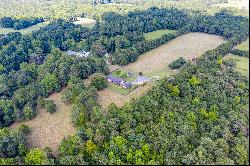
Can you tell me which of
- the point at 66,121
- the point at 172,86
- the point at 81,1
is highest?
the point at 81,1

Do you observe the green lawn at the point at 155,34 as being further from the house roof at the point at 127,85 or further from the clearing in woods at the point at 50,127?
the clearing in woods at the point at 50,127

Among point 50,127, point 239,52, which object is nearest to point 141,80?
point 50,127

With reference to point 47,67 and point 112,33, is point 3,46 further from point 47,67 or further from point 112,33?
point 112,33

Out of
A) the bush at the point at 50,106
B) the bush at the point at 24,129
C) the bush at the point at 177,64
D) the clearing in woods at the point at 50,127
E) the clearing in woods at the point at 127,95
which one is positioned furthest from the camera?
the bush at the point at 177,64

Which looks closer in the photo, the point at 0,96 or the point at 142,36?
the point at 0,96

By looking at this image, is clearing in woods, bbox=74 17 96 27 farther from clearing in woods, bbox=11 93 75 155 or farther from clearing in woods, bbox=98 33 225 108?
clearing in woods, bbox=11 93 75 155

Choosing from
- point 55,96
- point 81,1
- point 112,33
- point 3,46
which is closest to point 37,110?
point 55,96

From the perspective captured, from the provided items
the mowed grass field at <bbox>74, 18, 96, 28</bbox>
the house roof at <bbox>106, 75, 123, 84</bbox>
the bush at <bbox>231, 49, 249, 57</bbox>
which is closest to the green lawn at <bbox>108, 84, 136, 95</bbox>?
the house roof at <bbox>106, 75, 123, 84</bbox>

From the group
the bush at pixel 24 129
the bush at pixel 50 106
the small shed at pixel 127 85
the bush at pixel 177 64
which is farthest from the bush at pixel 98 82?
the bush at pixel 177 64
